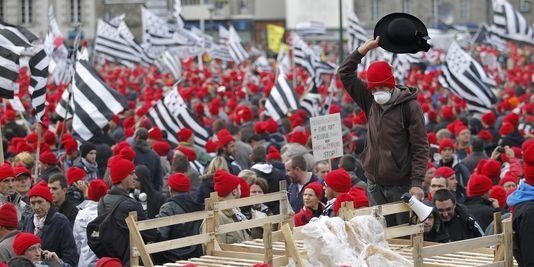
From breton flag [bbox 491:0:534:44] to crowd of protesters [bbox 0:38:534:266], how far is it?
7.42m

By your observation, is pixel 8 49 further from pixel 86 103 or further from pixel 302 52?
pixel 302 52

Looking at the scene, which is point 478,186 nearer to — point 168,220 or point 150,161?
point 150,161

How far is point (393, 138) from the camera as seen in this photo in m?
11.0

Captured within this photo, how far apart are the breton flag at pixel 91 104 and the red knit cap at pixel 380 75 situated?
826cm

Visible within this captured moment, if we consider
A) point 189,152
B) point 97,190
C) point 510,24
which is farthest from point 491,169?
point 510,24

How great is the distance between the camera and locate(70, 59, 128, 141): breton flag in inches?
731

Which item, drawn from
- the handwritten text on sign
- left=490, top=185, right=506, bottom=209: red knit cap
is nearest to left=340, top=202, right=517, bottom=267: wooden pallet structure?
left=490, top=185, right=506, bottom=209: red knit cap

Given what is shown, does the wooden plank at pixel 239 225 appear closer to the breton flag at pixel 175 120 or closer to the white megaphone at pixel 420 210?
the white megaphone at pixel 420 210

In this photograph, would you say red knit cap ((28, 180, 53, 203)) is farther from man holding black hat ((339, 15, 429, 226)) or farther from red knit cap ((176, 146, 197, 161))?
red knit cap ((176, 146, 197, 161))

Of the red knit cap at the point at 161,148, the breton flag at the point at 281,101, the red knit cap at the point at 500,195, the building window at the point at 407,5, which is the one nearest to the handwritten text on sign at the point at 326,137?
the red knit cap at the point at 500,195

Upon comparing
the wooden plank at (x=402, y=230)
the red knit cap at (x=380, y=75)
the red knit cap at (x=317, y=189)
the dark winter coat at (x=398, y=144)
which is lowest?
the red knit cap at (x=317, y=189)

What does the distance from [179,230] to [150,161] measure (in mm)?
5969

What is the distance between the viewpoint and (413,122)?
35.8 ft

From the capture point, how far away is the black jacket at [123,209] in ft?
37.0
